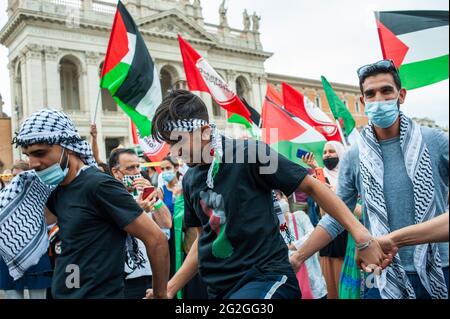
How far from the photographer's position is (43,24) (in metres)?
27.8

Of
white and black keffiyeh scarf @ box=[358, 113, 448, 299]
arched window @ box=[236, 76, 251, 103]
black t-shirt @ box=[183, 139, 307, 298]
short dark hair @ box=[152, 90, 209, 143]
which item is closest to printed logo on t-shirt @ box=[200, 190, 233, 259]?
black t-shirt @ box=[183, 139, 307, 298]

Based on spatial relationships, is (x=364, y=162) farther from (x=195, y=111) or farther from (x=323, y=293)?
(x=323, y=293)

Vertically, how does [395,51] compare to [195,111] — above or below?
above

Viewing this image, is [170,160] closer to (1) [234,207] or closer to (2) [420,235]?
(1) [234,207]

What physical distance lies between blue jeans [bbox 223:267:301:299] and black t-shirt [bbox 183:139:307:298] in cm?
3

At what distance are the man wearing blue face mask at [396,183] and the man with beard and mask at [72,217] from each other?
95 cm

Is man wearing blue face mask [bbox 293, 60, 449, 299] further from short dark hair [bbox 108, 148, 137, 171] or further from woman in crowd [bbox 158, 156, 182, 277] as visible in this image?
woman in crowd [bbox 158, 156, 182, 277]

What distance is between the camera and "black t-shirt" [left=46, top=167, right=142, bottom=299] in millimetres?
2312

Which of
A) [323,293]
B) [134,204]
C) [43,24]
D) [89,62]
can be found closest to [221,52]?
[89,62]

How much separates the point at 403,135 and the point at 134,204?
153cm

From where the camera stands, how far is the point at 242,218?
7.40ft

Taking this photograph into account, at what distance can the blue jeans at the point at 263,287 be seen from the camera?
2088 millimetres

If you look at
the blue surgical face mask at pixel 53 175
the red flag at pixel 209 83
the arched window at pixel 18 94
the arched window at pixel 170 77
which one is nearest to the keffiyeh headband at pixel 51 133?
the blue surgical face mask at pixel 53 175

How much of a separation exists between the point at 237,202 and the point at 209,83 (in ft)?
16.4
